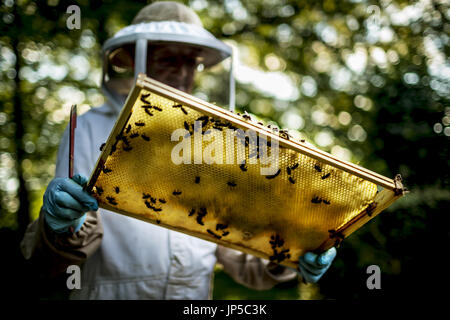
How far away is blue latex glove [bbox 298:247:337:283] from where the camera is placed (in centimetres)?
243

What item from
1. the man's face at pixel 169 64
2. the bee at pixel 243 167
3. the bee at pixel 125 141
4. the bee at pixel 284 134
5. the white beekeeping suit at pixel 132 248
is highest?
the man's face at pixel 169 64

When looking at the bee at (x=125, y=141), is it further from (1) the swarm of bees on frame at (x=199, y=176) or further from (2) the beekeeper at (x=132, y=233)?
(2) the beekeeper at (x=132, y=233)

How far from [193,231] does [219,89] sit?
2.00m

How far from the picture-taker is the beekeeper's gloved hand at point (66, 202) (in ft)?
6.52

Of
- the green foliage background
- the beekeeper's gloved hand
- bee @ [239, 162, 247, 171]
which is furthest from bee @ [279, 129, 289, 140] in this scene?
the green foliage background

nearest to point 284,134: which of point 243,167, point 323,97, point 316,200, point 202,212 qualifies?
point 243,167

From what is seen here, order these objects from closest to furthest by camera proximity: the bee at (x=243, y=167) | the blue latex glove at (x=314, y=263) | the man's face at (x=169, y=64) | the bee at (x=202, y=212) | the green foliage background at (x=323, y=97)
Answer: the bee at (x=243, y=167)
the bee at (x=202, y=212)
the blue latex glove at (x=314, y=263)
the man's face at (x=169, y=64)
the green foliage background at (x=323, y=97)

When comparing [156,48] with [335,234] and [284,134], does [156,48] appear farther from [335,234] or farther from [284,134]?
[335,234]

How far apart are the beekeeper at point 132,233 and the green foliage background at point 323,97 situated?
839mm

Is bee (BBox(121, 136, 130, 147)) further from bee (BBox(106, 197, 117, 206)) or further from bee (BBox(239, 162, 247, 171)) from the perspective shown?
bee (BBox(239, 162, 247, 171))

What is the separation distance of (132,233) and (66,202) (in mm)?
932

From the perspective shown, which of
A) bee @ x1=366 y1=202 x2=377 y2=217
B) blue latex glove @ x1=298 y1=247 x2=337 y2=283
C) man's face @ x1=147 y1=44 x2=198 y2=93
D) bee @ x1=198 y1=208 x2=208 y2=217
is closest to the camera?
bee @ x1=366 y1=202 x2=377 y2=217

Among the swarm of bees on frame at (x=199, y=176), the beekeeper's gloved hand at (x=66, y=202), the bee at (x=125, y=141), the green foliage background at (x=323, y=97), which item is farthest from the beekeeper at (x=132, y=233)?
the green foliage background at (x=323, y=97)

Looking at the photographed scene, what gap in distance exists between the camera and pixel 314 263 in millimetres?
2430
